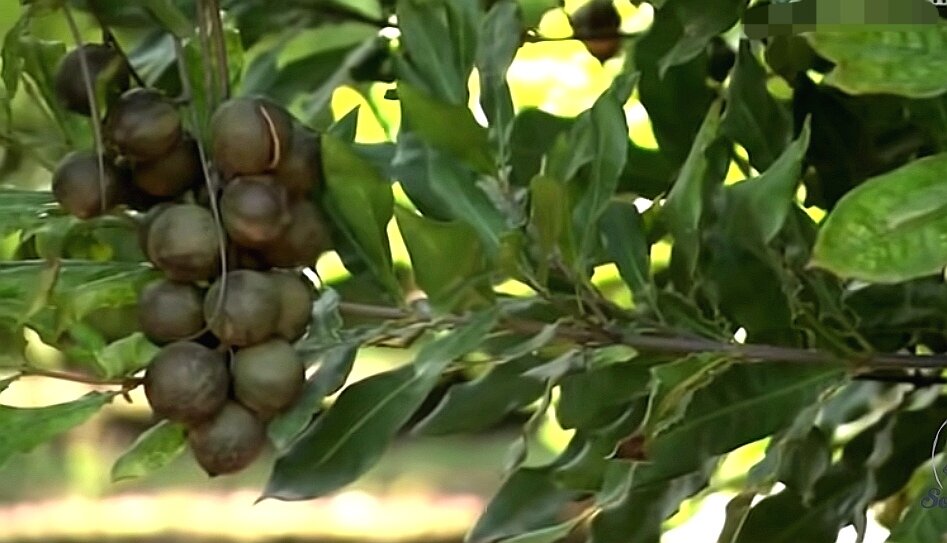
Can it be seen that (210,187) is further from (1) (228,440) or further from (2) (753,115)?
(2) (753,115)

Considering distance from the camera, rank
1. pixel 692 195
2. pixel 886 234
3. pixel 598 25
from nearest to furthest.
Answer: pixel 886 234
pixel 692 195
pixel 598 25

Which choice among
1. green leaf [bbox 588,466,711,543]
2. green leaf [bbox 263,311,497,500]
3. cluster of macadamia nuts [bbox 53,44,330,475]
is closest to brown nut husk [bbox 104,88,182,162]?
cluster of macadamia nuts [bbox 53,44,330,475]

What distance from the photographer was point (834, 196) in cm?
53

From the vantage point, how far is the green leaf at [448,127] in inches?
15.9

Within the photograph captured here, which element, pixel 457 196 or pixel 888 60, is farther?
pixel 457 196

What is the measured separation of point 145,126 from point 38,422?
0.10m

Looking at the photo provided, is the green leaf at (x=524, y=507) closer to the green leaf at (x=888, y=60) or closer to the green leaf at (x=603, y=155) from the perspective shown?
the green leaf at (x=603, y=155)

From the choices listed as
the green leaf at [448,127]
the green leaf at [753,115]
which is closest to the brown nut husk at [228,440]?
the green leaf at [448,127]

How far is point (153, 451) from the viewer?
1.41 ft

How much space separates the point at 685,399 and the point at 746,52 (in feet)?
0.46

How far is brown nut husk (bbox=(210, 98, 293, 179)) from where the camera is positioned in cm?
38

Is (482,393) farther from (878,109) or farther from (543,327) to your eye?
(878,109)

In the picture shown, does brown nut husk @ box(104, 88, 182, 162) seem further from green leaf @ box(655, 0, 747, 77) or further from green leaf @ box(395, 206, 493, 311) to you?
green leaf @ box(655, 0, 747, 77)

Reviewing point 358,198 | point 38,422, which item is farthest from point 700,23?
point 38,422
